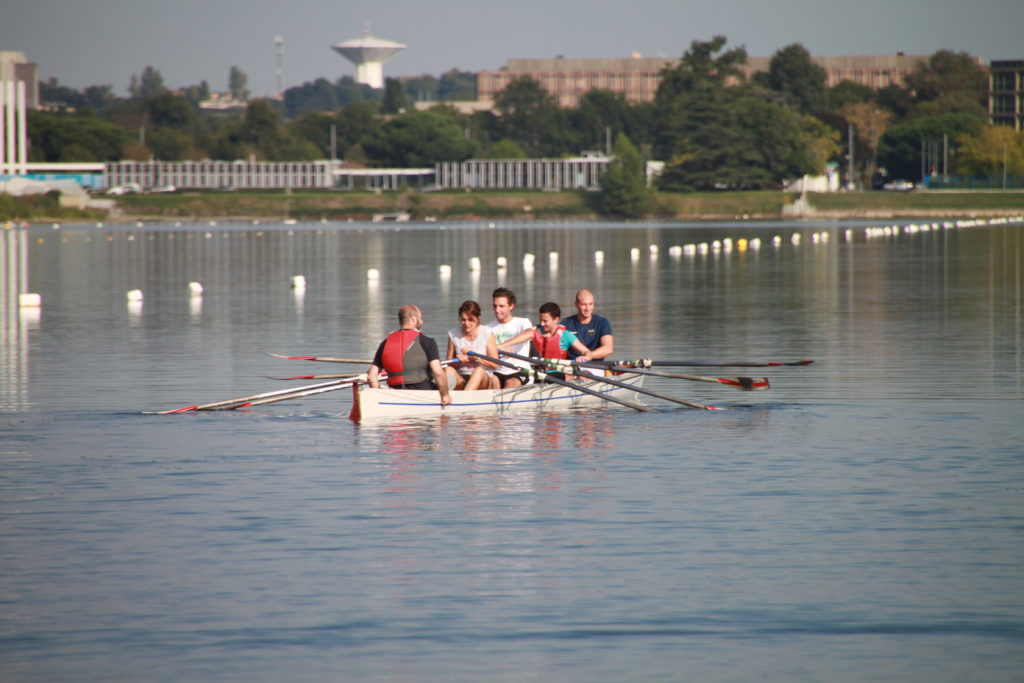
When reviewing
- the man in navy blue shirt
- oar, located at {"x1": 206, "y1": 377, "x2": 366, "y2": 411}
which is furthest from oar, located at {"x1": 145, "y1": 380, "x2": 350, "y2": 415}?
the man in navy blue shirt

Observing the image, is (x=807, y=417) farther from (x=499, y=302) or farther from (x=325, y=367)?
(x=325, y=367)

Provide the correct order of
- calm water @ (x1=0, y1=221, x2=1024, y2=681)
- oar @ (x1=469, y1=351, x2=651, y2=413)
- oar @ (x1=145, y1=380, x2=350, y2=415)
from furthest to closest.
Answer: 1. oar @ (x1=145, y1=380, x2=350, y2=415)
2. oar @ (x1=469, y1=351, x2=651, y2=413)
3. calm water @ (x1=0, y1=221, x2=1024, y2=681)

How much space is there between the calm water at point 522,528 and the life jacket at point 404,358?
78 cm

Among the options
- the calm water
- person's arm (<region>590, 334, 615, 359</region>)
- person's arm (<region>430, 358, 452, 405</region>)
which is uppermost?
person's arm (<region>590, 334, 615, 359</region>)

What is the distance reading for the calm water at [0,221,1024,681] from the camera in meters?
12.6

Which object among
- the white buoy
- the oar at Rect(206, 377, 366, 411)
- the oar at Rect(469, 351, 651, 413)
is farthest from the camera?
the white buoy

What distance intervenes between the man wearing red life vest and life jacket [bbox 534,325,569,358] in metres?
2.38

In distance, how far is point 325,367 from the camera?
3303 cm

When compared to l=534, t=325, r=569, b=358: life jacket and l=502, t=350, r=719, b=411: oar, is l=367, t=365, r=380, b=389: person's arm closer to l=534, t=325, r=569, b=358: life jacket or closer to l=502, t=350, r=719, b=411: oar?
l=502, t=350, r=719, b=411: oar

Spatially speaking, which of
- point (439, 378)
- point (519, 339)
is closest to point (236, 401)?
point (439, 378)

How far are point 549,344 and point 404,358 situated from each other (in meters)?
3.11

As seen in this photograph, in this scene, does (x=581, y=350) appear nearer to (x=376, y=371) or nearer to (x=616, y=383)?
(x=616, y=383)

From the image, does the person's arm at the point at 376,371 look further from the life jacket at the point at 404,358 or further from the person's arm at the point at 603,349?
the person's arm at the point at 603,349

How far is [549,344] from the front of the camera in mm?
25891
